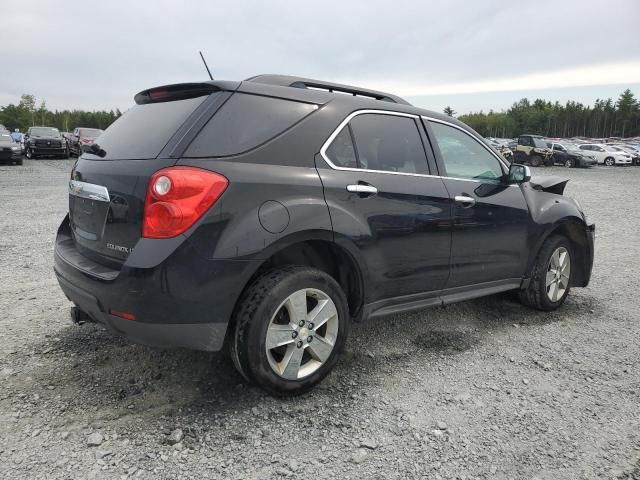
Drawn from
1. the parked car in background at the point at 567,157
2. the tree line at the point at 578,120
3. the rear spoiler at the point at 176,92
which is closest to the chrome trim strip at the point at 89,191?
the rear spoiler at the point at 176,92

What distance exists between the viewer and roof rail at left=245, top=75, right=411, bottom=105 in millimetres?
3177

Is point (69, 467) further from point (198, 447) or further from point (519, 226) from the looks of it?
point (519, 226)

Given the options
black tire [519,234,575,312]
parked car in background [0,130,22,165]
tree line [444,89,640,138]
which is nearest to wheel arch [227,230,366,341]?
black tire [519,234,575,312]

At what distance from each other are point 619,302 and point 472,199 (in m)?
2.35

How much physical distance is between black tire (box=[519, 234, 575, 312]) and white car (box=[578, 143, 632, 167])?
3512cm

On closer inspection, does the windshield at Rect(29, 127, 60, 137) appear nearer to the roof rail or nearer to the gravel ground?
the gravel ground

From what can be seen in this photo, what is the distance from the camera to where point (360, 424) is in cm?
267

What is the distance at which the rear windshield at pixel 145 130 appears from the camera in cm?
273

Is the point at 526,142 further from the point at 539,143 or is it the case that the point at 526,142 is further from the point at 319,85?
the point at 319,85

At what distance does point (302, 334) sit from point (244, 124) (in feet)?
3.99

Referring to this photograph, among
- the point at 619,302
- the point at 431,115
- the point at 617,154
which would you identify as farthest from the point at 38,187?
the point at 617,154

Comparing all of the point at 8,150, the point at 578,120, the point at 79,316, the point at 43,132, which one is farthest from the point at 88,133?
the point at 578,120

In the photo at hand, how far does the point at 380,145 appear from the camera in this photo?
3.31 meters

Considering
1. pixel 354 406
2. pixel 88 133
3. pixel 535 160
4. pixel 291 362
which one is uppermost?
pixel 88 133
